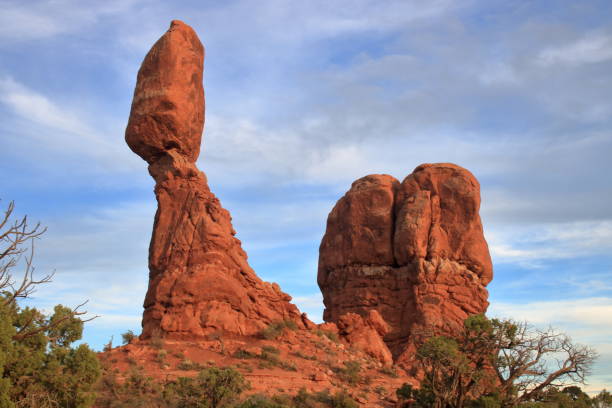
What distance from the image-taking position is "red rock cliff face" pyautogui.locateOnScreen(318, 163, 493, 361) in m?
39.3

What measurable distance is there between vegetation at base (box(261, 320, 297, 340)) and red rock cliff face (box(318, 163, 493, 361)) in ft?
23.1

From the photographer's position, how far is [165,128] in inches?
1344

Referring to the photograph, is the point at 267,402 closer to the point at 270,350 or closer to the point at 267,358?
the point at 267,358

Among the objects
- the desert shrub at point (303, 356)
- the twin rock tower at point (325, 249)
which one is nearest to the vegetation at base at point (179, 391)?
the twin rock tower at point (325, 249)

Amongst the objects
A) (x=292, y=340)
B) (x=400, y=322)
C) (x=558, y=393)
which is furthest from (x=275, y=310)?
(x=558, y=393)

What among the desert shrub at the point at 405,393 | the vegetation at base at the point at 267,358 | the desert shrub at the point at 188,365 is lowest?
the desert shrub at the point at 405,393

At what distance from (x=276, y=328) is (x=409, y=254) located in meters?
10.9

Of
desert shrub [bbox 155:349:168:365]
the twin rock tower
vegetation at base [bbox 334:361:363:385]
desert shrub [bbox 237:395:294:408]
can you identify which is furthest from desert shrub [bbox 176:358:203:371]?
vegetation at base [bbox 334:361:363:385]

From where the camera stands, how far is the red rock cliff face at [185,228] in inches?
1236

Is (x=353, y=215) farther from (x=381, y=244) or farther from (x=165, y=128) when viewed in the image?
(x=165, y=128)

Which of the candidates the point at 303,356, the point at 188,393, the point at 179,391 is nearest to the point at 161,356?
the point at 179,391

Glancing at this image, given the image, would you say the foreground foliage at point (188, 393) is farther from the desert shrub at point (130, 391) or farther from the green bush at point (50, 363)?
the green bush at point (50, 363)

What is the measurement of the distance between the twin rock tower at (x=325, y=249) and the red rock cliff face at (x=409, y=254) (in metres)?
0.06

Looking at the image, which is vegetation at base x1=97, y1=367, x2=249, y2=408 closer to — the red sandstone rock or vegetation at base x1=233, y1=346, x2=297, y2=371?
vegetation at base x1=233, y1=346, x2=297, y2=371
